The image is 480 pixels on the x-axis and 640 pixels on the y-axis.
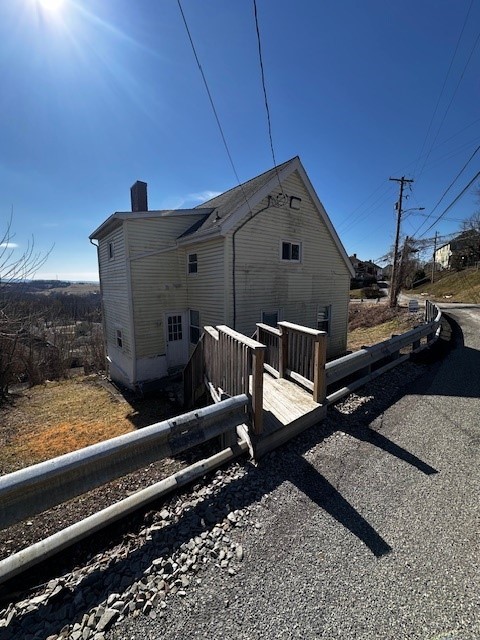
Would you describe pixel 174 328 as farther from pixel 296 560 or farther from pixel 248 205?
pixel 296 560

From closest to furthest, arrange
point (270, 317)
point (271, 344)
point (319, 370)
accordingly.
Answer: point (319, 370), point (271, 344), point (270, 317)

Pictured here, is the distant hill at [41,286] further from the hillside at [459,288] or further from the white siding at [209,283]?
the hillside at [459,288]

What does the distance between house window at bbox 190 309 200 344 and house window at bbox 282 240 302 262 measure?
13.7 feet

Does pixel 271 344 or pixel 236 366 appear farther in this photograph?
pixel 271 344

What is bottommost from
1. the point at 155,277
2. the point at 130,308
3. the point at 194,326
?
the point at 194,326

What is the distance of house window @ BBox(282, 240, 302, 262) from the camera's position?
1097cm

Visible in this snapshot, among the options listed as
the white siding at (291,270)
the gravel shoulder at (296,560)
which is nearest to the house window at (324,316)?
the white siding at (291,270)

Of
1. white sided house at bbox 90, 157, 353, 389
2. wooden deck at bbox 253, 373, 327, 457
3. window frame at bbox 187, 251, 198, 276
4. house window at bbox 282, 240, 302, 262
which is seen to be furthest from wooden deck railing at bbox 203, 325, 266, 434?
house window at bbox 282, 240, 302, 262

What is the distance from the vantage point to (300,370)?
4.85 m

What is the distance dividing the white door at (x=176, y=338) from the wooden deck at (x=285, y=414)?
761cm

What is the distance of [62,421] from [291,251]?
10538mm

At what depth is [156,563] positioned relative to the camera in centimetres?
202

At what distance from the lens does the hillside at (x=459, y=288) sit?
29.4 metres

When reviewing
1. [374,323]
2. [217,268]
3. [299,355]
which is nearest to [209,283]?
[217,268]
